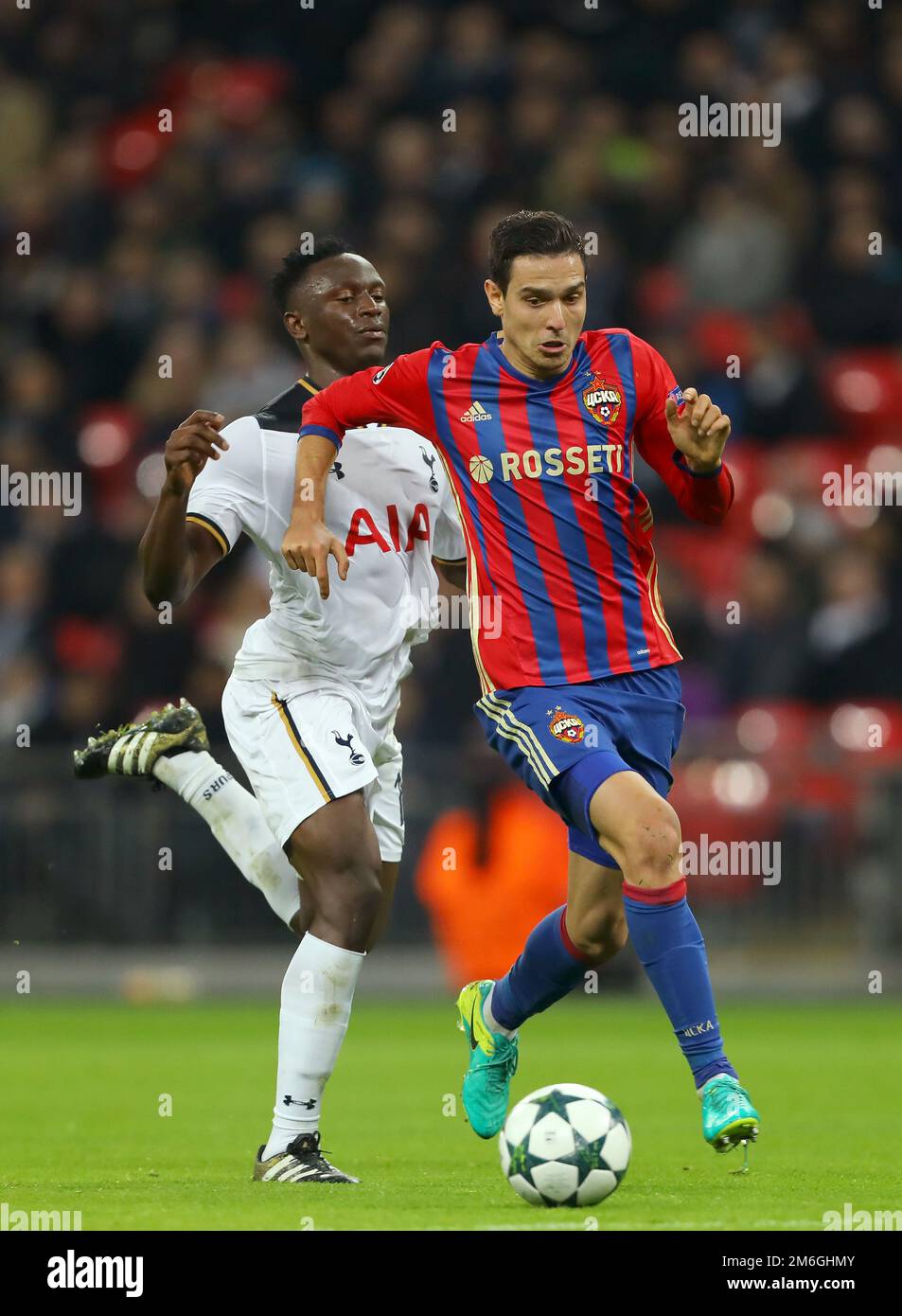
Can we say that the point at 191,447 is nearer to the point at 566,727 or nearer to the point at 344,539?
the point at 344,539

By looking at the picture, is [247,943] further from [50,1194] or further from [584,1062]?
[50,1194]

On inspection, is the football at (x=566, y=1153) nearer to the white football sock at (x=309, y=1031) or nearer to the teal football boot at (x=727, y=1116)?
the teal football boot at (x=727, y=1116)

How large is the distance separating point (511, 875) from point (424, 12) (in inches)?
295

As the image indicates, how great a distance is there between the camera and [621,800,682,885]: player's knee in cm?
585

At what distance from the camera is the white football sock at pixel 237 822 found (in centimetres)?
731

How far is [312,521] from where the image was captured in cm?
627

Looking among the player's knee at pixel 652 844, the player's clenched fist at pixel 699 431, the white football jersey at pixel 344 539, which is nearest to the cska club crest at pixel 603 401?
the player's clenched fist at pixel 699 431

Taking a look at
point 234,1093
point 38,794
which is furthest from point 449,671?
point 234,1093

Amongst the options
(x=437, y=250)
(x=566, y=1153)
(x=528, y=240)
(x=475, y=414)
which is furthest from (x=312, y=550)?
(x=437, y=250)

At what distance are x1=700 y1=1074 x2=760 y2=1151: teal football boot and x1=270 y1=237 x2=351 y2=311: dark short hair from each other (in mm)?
2995

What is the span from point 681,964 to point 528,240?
6.70 feet

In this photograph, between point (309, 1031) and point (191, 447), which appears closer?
point (191, 447)

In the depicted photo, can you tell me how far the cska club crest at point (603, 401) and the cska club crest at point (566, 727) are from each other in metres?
0.84

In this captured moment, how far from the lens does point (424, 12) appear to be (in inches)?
671
